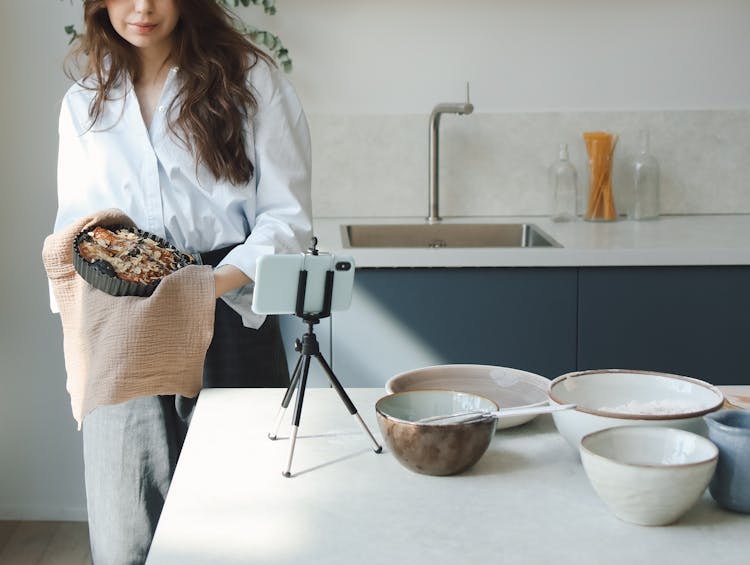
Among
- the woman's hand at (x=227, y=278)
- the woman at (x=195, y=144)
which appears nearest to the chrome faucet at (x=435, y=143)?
the woman at (x=195, y=144)

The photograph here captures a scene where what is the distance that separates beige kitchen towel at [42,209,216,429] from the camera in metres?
1.37

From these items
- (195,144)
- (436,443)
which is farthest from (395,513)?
(195,144)

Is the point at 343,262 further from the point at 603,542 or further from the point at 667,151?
the point at 667,151

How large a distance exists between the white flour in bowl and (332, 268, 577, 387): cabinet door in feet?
4.10

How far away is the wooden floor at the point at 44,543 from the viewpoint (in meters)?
2.88

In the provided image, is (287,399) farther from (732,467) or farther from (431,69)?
(431,69)

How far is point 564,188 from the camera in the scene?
2.97 m

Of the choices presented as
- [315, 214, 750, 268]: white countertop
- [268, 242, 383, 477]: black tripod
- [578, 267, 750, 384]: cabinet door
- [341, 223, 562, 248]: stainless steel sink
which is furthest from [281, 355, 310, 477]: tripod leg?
[341, 223, 562, 248]: stainless steel sink

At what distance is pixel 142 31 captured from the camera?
1.68 m

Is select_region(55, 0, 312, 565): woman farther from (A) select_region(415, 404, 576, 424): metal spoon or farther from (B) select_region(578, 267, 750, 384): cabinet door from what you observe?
(B) select_region(578, 267, 750, 384): cabinet door

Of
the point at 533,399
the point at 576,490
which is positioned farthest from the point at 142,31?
A: the point at 576,490

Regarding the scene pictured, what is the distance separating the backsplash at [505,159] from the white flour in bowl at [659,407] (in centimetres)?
193

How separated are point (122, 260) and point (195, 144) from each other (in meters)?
0.38

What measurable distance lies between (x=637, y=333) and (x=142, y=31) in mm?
1431
